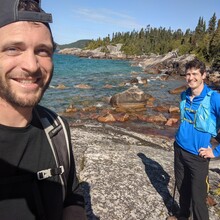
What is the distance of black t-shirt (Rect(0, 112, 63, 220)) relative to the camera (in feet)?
5.81

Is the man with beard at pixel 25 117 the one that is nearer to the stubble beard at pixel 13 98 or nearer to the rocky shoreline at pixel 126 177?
the stubble beard at pixel 13 98

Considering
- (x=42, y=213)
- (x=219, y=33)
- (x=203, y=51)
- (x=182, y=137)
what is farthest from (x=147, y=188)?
(x=203, y=51)

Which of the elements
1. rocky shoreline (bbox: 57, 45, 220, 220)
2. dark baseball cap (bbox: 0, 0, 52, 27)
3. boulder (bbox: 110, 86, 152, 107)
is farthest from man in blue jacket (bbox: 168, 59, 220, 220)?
boulder (bbox: 110, 86, 152, 107)

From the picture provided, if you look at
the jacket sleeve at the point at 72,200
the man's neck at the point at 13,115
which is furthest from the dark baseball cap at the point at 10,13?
the jacket sleeve at the point at 72,200

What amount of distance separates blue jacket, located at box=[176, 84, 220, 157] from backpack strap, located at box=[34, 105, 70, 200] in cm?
308

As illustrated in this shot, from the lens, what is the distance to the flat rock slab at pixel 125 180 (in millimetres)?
5129

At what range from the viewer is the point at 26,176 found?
1819 mm

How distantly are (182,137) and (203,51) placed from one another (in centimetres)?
6444

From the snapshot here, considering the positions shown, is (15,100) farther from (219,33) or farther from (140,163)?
(219,33)

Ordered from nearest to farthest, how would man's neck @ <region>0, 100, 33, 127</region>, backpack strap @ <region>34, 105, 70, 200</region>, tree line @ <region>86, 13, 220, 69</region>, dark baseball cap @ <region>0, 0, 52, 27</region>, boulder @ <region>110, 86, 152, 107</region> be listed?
dark baseball cap @ <region>0, 0, 52, 27</region> → man's neck @ <region>0, 100, 33, 127</region> → backpack strap @ <region>34, 105, 70, 200</region> → boulder @ <region>110, 86, 152, 107</region> → tree line @ <region>86, 13, 220, 69</region>

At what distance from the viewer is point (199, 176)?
15.0 ft

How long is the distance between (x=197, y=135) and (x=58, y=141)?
3226 mm

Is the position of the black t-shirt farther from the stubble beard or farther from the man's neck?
the stubble beard

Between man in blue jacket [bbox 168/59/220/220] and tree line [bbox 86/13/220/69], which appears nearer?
man in blue jacket [bbox 168/59/220/220]
